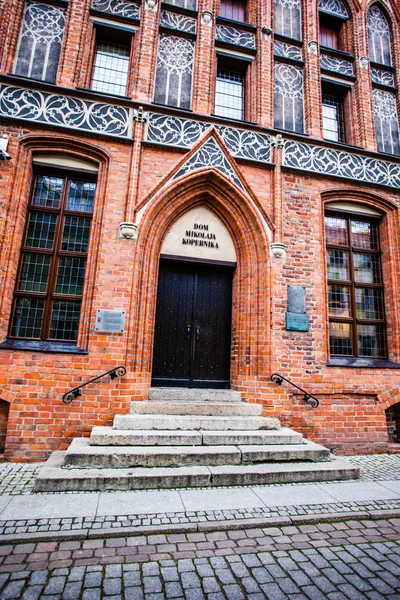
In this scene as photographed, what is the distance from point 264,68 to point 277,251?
4.46 meters

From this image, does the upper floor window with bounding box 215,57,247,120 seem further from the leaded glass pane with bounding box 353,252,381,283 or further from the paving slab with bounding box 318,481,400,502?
the paving slab with bounding box 318,481,400,502

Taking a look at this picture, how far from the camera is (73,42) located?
6.76m

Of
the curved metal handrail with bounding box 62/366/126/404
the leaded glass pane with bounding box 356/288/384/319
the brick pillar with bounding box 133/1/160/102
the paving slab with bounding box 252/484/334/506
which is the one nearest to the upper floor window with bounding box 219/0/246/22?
the brick pillar with bounding box 133/1/160/102

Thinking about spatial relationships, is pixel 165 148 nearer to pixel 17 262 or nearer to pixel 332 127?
pixel 17 262

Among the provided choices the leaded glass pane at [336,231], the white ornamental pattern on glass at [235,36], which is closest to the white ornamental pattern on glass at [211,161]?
the leaded glass pane at [336,231]

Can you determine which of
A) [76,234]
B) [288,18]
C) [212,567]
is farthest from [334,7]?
[212,567]

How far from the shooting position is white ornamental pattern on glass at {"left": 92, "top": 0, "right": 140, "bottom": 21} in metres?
7.24

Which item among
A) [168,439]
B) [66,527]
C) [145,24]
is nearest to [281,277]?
[168,439]

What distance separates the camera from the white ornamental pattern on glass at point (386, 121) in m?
8.36

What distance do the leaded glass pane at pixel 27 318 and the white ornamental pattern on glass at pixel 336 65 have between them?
29.1ft

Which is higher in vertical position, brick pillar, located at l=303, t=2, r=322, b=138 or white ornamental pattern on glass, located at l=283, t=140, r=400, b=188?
brick pillar, located at l=303, t=2, r=322, b=138

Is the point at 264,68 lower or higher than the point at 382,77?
lower

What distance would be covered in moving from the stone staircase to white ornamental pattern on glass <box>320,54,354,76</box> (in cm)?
862

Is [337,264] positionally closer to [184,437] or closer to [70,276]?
[184,437]
